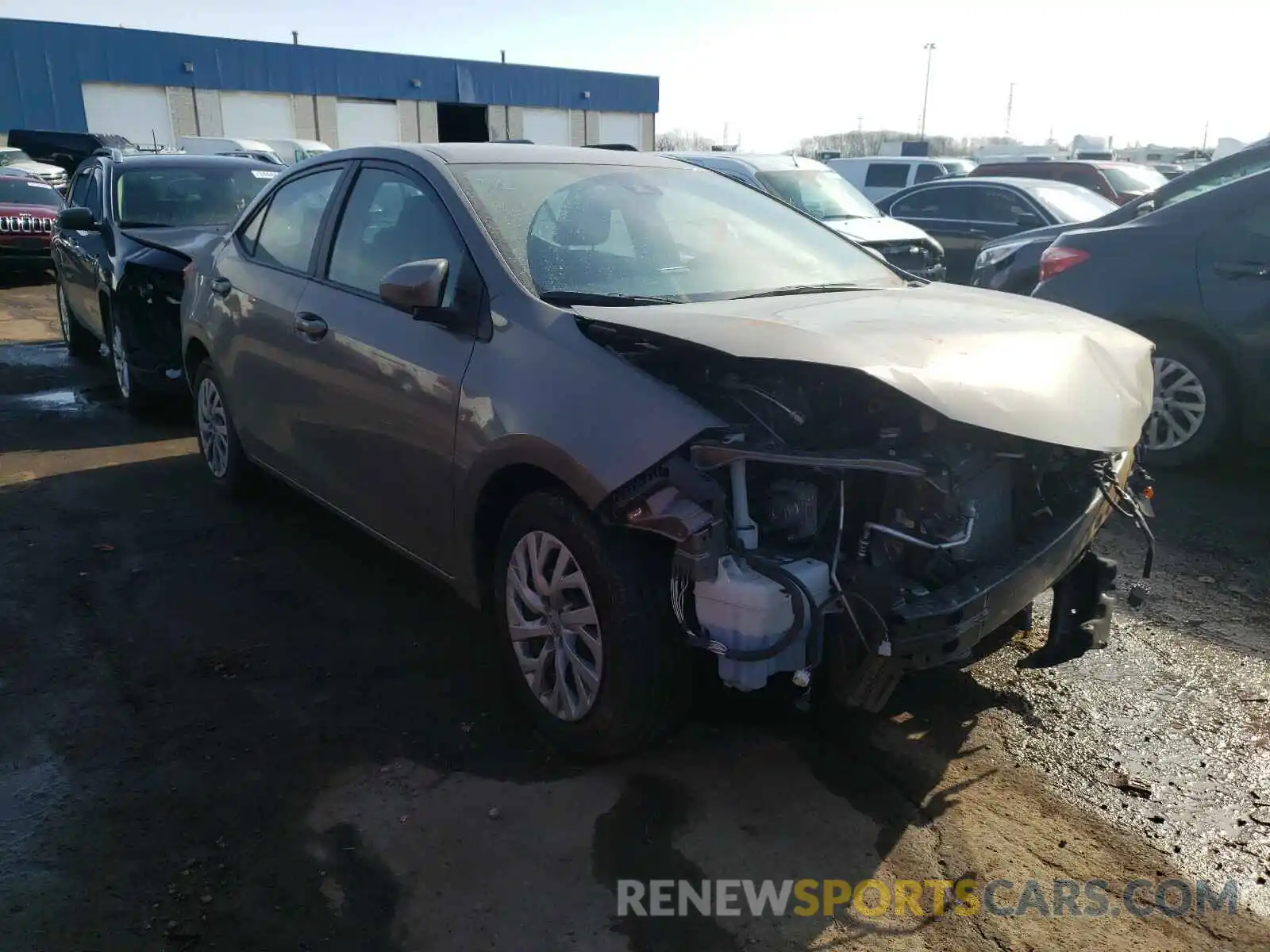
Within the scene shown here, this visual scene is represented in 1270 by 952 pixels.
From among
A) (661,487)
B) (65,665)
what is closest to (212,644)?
(65,665)

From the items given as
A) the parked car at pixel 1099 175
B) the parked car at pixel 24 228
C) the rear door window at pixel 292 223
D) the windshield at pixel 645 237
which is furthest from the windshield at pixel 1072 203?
the parked car at pixel 24 228

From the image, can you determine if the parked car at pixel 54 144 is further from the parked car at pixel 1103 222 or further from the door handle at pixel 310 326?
the door handle at pixel 310 326

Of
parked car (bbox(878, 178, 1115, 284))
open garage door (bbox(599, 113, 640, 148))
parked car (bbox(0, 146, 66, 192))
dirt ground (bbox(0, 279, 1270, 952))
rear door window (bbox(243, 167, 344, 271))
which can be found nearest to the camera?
dirt ground (bbox(0, 279, 1270, 952))

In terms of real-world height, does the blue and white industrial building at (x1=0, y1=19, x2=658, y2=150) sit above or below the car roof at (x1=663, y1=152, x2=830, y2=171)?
above

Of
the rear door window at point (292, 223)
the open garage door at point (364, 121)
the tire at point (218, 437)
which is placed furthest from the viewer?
the open garage door at point (364, 121)

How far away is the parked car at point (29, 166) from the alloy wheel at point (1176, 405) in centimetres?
2210

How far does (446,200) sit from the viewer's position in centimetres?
361

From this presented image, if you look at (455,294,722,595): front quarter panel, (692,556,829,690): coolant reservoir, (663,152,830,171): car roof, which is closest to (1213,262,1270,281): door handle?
(692,556,829,690): coolant reservoir

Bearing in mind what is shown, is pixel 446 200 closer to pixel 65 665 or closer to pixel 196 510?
pixel 65 665

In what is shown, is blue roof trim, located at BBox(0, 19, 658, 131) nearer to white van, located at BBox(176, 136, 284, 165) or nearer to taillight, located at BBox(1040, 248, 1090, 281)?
white van, located at BBox(176, 136, 284, 165)

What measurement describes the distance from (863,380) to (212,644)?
2796 millimetres

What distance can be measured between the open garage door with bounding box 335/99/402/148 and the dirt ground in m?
42.2

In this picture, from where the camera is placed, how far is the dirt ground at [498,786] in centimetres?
250

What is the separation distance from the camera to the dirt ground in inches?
98.3
